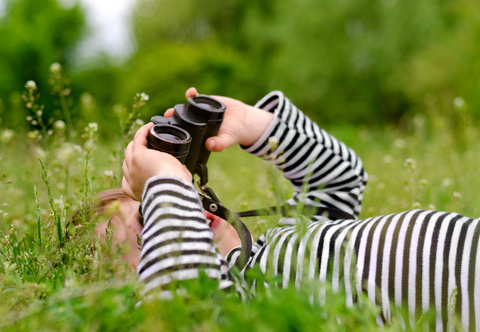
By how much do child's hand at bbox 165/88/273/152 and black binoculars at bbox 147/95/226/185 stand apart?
0.08 meters

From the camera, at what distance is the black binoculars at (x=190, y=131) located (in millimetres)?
1188

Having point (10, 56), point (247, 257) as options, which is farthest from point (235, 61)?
point (247, 257)

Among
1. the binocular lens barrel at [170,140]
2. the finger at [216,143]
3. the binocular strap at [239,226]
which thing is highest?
the finger at [216,143]

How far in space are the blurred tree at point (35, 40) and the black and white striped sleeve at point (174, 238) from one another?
1368 cm

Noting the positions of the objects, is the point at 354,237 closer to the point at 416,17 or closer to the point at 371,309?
the point at 371,309

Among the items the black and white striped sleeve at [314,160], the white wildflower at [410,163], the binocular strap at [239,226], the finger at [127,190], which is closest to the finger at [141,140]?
the finger at [127,190]

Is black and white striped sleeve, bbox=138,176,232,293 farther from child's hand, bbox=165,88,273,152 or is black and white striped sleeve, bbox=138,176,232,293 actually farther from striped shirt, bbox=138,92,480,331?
child's hand, bbox=165,88,273,152

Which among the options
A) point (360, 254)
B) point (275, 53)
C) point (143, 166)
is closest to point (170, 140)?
point (143, 166)

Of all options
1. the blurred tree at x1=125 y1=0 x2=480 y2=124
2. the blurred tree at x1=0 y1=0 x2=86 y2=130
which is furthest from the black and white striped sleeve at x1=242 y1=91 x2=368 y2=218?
the blurred tree at x1=0 y1=0 x2=86 y2=130

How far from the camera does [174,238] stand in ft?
3.24

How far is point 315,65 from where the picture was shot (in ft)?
41.5

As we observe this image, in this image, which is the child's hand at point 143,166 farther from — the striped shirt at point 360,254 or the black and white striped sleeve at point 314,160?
the black and white striped sleeve at point 314,160

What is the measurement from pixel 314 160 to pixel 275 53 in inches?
615

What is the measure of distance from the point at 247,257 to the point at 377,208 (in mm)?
1071
